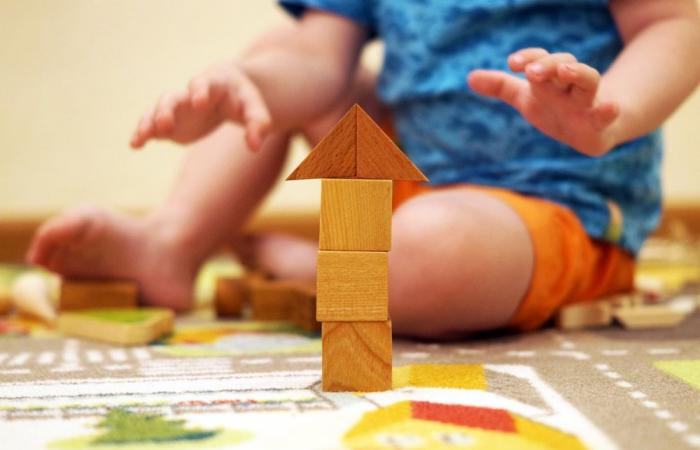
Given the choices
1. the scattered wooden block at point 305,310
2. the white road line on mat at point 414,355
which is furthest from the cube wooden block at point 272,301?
the white road line on mat at point 414,355

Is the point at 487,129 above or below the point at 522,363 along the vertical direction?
above

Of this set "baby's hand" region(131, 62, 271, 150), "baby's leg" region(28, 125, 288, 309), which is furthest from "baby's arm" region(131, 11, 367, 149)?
"baby's leg" region(28, 125, 288, 309)

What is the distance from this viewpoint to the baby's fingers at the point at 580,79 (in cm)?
57

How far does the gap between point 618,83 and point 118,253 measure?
1.88 ft

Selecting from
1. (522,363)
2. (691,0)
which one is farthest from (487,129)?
(522,363)

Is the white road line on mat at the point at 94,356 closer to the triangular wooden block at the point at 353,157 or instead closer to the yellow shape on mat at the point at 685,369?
the triangular wooden block at the point at 353,157

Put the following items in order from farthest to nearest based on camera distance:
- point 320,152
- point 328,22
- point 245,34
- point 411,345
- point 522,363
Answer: point 245,34 → point 328,22 → point 411,345 → point 522,363 → point 320,152

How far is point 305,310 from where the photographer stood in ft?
2.59

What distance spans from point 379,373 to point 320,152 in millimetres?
141

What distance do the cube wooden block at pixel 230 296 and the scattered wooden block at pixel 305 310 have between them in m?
0.13

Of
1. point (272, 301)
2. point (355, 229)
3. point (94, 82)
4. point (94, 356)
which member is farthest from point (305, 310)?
point (94, 82)

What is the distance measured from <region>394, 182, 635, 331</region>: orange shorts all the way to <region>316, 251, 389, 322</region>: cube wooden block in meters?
0.29

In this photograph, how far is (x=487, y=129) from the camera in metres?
0.90

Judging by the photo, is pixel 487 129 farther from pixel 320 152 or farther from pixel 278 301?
pixel 320 152
